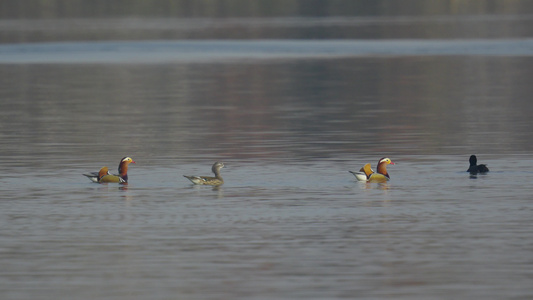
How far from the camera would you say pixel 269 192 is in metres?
22.4

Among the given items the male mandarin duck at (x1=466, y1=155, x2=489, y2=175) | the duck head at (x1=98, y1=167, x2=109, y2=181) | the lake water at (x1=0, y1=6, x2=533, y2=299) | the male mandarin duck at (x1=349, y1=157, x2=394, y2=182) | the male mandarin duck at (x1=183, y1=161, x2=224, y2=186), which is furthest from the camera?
the male mandarin duck at (x1=466, y1=155, x2=489, y2=175)

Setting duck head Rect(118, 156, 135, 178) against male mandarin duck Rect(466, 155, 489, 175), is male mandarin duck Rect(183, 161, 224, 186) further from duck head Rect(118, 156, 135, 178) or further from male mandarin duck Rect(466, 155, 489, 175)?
male mandarin duck Rect(466, 155, 489, 175)

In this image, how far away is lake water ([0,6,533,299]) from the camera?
51.1 ft

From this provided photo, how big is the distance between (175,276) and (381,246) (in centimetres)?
314

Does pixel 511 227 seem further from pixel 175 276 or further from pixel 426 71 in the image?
pixel 426 71

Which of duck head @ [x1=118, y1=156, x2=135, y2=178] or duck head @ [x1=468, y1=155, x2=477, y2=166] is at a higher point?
duck head @ [x1=468, y1=155, x2=477, y2=166]

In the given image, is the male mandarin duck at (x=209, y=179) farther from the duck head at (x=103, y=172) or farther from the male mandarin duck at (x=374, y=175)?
the male mandarin duck at (x=374, y=175)

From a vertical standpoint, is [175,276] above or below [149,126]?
below

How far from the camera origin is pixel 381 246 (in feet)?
56.9

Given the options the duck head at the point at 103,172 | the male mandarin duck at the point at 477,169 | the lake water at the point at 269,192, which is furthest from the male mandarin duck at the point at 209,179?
the male mandarin duck at the point at 477,169

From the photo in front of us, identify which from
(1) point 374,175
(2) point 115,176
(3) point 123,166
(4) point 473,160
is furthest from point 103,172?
(4) point 473,160

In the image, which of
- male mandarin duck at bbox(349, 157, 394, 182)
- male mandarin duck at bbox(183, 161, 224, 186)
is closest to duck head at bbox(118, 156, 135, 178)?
male mandarin duck at bbox(183, 161, 224, 186)

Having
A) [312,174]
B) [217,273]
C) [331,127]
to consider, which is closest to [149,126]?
[331,127]

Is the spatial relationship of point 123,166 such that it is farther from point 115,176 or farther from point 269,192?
point 269,192
